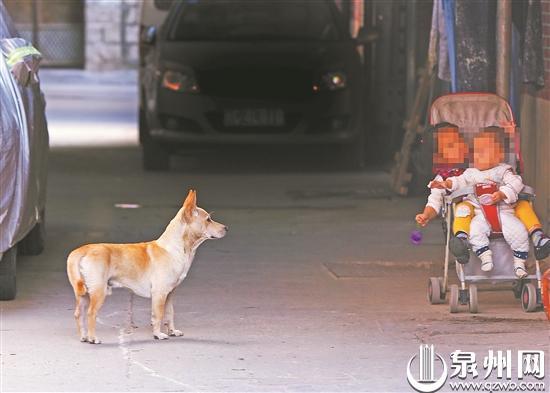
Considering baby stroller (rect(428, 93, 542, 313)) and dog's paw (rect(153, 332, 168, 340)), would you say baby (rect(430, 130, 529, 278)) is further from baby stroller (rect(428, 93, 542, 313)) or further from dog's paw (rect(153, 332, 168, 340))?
dog's paw (rect(153, 332, 168, 340))

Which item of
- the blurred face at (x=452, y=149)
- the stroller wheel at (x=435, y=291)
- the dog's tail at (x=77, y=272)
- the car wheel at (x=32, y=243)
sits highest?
the blurred face at (x=452, y=149)

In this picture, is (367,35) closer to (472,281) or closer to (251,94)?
(251,94)

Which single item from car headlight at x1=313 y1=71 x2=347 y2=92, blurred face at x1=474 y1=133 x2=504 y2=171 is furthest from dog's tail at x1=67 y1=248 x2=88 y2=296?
car headlight at x1=313 y1=71 x2=347 y2=92

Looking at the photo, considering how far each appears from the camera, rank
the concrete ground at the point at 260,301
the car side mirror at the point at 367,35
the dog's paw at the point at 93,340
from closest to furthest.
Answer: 1. the concrete ground at the point at 260,301
2. the dog's paw at the point at 93,340
3. the car side mirror at the point at 367,35

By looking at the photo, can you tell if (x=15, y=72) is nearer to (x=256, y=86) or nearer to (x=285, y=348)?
(x=285, y=348)

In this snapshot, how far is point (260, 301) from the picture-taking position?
8.44 m

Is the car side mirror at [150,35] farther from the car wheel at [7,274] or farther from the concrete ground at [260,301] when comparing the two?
the car wheel at [7,274]

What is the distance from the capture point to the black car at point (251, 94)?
46.9ft

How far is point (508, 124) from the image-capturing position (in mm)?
8125

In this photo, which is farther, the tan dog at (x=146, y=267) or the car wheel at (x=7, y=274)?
the car wheel at (x=7, y=274)

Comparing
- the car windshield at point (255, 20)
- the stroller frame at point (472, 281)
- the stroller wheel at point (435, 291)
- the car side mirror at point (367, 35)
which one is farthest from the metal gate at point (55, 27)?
the stroller frame at point (472, 281)

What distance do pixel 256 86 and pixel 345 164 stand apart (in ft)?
4.47

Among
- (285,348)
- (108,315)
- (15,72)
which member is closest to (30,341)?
(108,315)

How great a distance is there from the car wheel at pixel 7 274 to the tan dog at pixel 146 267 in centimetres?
106
